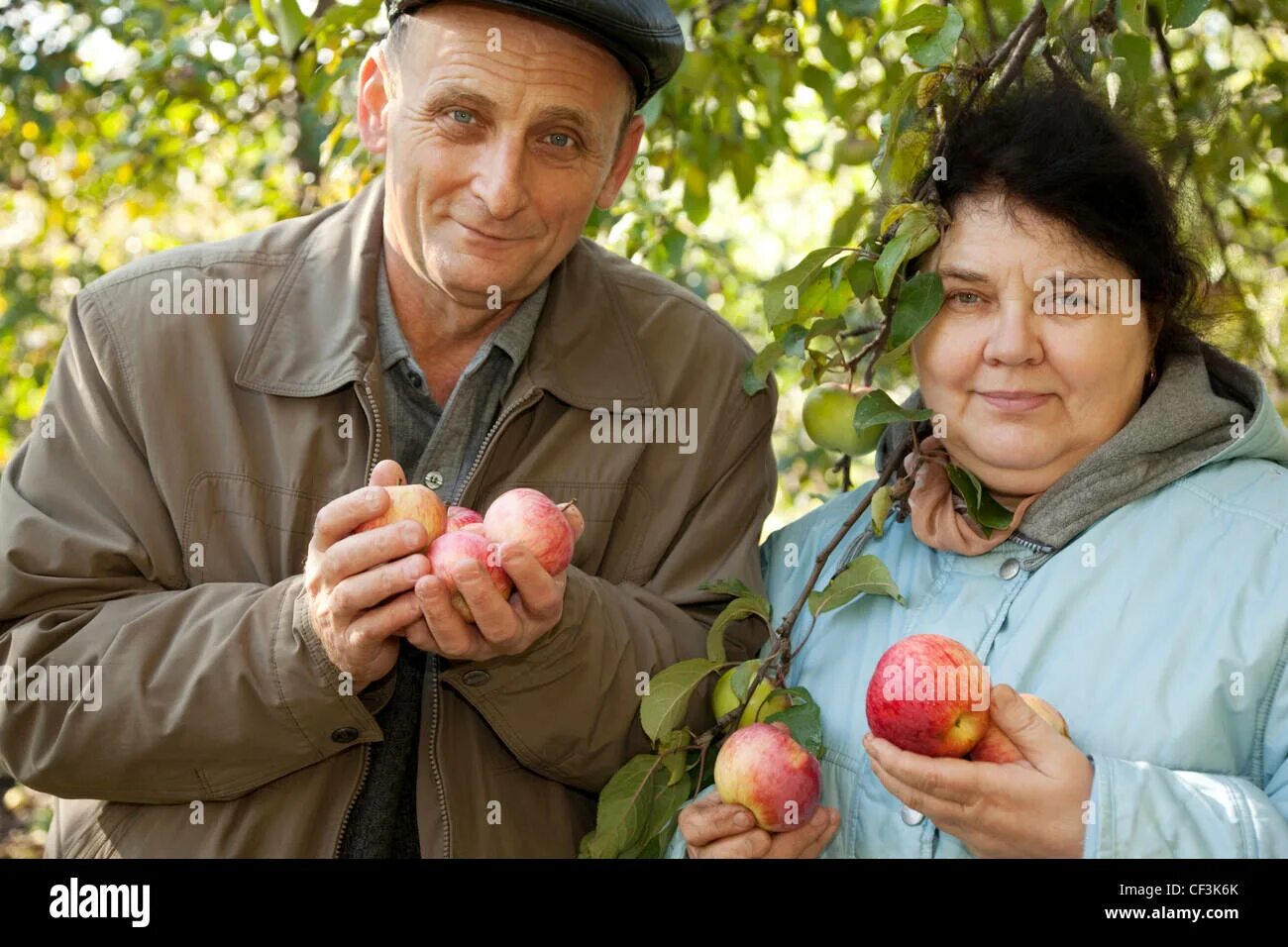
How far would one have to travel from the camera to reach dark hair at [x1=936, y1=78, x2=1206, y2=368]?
6.94 feet

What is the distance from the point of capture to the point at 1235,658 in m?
1.84

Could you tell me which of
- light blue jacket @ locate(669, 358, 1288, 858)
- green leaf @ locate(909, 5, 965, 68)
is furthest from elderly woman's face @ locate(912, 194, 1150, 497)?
green leaf @ locate(909, 5, 965, 68)

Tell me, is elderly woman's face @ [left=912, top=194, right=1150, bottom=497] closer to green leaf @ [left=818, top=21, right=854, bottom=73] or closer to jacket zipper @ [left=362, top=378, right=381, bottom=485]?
jacket zipper @ [left=362, top=378, right=381, bottom=485]

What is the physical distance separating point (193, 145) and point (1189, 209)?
12.5ft

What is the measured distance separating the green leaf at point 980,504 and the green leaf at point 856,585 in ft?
0.54

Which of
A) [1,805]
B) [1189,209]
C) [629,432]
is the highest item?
[1189,209]

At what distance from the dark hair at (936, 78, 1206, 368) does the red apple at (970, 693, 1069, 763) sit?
0.64 metres

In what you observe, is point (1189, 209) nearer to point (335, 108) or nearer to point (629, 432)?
point (629, 432)

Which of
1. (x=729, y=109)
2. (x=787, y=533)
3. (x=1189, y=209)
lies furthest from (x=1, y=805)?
(x=1189, y=209)

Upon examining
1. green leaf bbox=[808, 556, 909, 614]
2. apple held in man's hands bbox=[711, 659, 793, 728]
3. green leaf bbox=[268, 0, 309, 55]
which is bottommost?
apple held in man's hands bbox=[711, 659, 793, 728]

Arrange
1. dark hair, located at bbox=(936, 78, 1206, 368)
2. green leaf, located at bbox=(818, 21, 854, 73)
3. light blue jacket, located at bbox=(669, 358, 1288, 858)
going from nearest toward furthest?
1. light blue jacket, located at bbox=(669, 358, 1288, 858)
2. dark hair, located at bbox=(936, 78, 1206, 368)
3. green leaf, located at bbox=(818, 21, 854, 73)

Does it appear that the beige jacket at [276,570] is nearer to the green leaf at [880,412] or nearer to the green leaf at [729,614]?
the green leaf at [729,614]

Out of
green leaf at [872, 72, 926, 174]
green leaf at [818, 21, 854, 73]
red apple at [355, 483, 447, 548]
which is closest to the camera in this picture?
red apple at [355, 483, 447, 548]

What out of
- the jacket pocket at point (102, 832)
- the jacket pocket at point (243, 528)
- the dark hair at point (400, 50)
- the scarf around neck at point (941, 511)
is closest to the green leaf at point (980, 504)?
the scarf around neck at point (941, 511)
